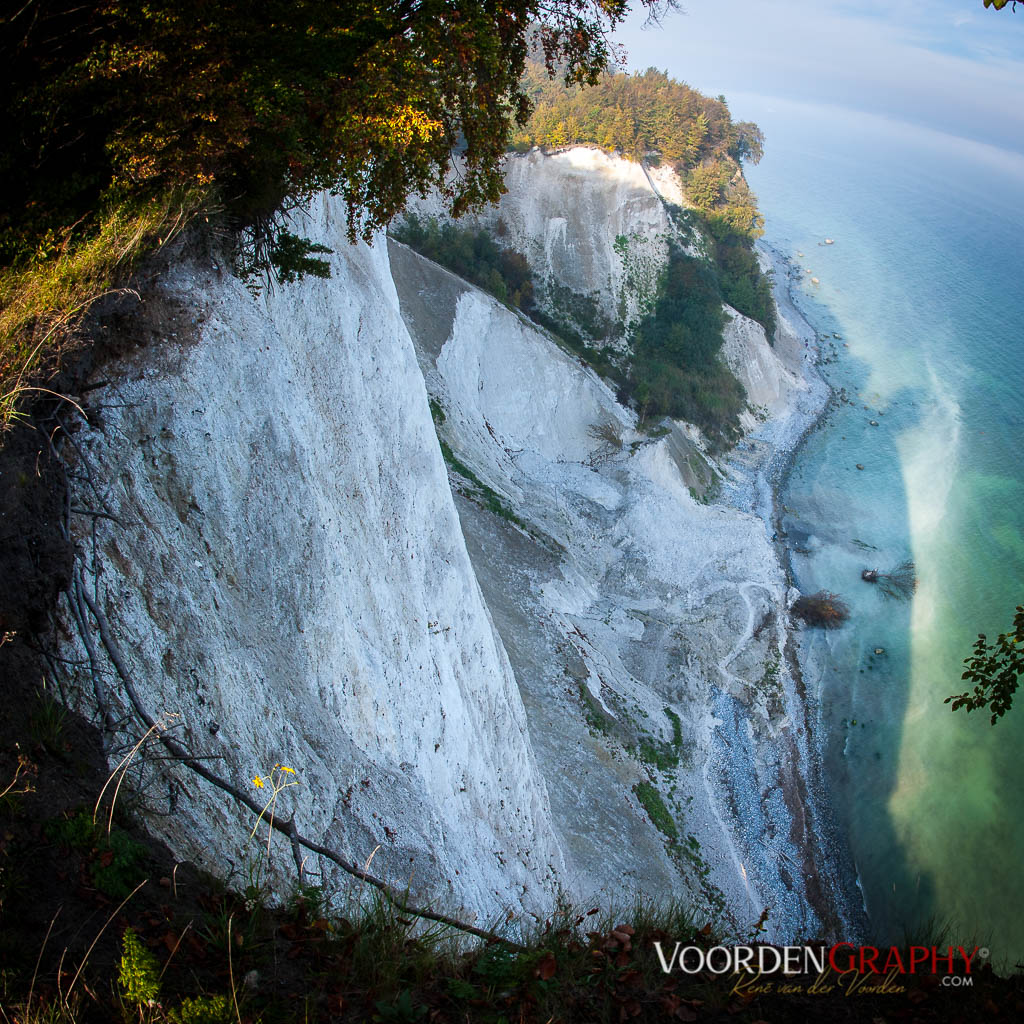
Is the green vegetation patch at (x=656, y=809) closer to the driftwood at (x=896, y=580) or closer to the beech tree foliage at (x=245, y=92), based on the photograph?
the beech tree foliage at (x=245, y=92)

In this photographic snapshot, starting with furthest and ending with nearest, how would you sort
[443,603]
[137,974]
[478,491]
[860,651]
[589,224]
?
[589,224]
[860,651]
[478,491]
[443,603]
[137,974]

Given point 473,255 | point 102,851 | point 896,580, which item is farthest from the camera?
point 473,255

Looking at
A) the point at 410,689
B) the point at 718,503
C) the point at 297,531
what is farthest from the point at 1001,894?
the point at 297,531

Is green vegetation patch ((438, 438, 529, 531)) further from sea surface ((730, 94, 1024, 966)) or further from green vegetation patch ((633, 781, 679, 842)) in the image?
sea surface ((730, 94, 1024, 966))

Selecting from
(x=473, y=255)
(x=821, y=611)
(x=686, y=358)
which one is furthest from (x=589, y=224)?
(x=821, y=611)

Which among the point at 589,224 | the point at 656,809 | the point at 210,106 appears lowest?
the point at 656,809

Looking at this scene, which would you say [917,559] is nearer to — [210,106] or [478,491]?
[478,491]

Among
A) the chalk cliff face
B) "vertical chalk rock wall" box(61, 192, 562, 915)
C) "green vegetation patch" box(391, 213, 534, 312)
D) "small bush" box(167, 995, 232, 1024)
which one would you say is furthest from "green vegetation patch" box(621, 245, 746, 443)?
"small bush" box(167, 995, 232, 1024)
